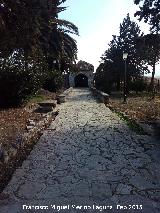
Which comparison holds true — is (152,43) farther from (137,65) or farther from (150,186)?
(137,65)

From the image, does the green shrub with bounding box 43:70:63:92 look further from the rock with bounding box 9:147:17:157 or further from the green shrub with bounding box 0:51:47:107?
the rock with bounding box 9:147:17:157

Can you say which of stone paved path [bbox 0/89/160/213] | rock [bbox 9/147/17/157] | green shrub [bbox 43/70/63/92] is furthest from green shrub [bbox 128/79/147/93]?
A: rock [bbox 9/147/17/157]

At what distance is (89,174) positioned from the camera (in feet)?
20.8

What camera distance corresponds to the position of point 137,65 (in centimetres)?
3419

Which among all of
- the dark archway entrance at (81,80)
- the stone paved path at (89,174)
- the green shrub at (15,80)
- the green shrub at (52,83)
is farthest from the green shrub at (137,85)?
the dark archway entrance at (81,80)

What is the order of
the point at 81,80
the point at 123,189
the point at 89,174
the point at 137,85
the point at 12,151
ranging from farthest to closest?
the point at 81,80 < the point at 137,85 < the point at 12,151 < the point at 89,174 < the point at 123,189

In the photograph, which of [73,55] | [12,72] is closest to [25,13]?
[12,72]

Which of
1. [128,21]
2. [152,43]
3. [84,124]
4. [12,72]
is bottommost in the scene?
[84,124]

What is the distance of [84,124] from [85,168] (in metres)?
5.36

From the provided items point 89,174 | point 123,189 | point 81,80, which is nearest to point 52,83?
point 89,174

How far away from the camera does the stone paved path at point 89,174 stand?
505cm

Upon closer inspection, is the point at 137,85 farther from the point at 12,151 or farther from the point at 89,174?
the point at 89,174

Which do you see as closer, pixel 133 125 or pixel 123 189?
pixel 123 189

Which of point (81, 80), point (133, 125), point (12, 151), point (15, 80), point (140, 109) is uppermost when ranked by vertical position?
point (15, 80)
